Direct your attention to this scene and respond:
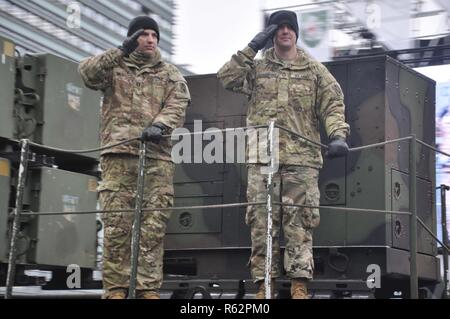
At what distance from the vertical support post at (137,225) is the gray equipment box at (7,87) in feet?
6.23

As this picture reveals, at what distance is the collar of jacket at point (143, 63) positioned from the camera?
5.47 meters

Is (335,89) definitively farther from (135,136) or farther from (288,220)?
(135,136)

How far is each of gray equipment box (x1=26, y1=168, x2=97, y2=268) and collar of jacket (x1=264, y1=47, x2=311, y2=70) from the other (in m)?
2.23

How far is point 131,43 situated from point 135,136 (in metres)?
0.60

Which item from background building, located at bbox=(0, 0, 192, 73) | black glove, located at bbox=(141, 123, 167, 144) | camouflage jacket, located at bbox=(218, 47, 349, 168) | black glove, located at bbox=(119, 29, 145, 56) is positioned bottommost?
black glove, located at bbox=(141, 123, 167, 144)

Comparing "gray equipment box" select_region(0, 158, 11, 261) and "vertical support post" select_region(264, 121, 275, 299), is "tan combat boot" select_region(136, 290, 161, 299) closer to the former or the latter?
"vertical support post" select_region(264, 121, 275, 299)

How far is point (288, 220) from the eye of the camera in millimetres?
5109

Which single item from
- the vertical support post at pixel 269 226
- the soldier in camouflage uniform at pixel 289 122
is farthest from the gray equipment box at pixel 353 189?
the vertical support post at pixel 269 226

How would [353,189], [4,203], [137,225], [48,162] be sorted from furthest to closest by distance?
[48,162], [4,203], [353,189], [137,225]

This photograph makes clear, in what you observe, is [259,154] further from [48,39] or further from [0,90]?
[48,39]

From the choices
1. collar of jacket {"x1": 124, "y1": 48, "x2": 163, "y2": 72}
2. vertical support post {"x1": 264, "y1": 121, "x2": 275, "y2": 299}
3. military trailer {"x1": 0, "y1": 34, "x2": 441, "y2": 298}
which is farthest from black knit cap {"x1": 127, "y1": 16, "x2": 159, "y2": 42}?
vertical support post {"x1": 264, "y1": 121, "x2": 275, "y2": 299}

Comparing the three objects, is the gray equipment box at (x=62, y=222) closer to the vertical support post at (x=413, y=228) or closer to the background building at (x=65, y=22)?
the vertical support post at (x=413, y=228)

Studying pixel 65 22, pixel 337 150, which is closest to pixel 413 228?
pixel 337 150

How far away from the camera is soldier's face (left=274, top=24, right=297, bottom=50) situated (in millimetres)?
5430
